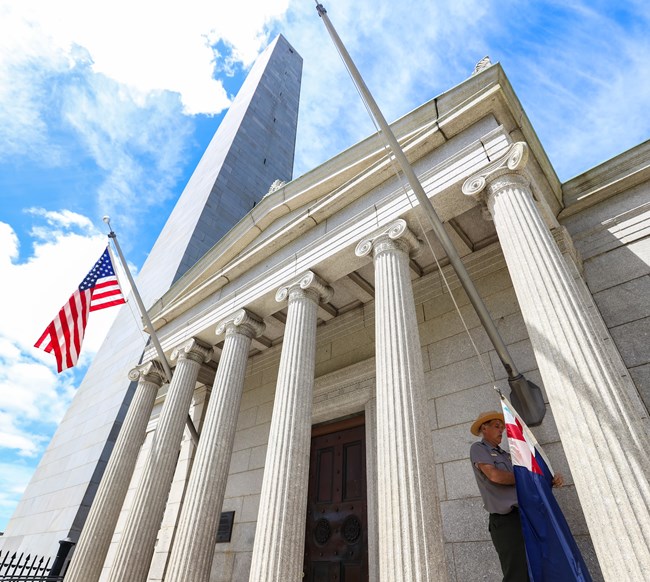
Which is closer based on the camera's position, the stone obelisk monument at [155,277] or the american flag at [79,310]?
the american flag at [79,310]

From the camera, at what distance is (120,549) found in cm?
857

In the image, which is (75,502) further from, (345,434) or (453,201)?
(453,201)

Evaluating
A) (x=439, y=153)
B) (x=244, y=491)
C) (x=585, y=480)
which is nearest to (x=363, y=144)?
(x=439, y=153)

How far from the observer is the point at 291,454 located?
693 cm

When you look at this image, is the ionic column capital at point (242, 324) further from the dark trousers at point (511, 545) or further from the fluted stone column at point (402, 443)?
the dark trousers at point (511, 545)

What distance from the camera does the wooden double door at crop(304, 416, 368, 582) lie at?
333 inches

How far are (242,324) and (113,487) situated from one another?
5399mm

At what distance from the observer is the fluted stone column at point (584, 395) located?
375 cm

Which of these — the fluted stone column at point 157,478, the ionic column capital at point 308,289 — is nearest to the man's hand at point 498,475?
the ionic column capital at point 308,289

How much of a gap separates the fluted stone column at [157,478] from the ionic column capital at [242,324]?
1487 mm

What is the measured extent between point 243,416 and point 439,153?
30.7 ft

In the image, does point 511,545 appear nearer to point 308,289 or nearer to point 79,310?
point 308,289

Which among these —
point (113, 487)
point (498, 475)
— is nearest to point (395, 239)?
point (498, 475)

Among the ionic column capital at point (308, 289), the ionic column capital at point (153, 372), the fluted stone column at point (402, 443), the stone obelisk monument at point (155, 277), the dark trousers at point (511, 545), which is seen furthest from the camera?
the stone obelisk monument at point (155, 277)
